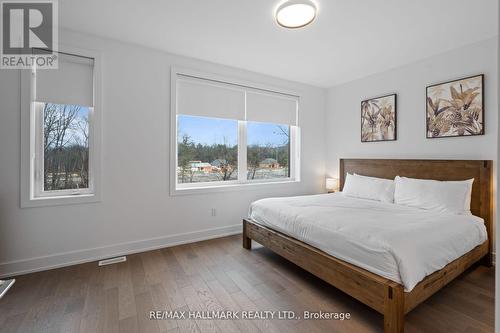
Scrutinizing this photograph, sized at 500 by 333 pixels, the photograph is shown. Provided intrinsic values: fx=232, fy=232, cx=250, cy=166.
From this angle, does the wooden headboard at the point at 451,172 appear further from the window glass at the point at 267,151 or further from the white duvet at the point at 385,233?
the window glass at the point at 267,151

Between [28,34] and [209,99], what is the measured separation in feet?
6.50

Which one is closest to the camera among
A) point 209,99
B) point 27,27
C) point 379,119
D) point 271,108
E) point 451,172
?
point 27,27

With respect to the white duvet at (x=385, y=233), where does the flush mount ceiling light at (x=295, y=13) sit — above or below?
above

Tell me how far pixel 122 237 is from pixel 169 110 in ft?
5.53

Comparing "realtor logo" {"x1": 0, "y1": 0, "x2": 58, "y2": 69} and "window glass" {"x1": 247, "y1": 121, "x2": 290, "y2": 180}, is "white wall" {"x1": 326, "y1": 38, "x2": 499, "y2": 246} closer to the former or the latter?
"window glass" {"x1": 247, "y1": 121, "x2": 290, "y2": 180}

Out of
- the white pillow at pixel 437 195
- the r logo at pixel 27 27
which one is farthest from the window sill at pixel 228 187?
the r logo at pixel 27 27

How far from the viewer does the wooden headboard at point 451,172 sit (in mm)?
2506

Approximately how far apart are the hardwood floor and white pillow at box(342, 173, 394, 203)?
1120 mm

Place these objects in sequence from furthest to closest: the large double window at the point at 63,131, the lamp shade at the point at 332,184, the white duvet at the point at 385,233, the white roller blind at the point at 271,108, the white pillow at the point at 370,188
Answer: the lamp shade at the point at 332,184 < the white roller blind at the point at 271,108 < the white pillow at the point at 370,188 < the large double window at the point at 63,131 < the white duvet at the point at 385,233

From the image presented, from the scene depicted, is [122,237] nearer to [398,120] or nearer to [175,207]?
[175,207]

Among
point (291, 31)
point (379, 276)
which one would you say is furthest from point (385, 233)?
point (291, 31)

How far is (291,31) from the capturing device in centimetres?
249

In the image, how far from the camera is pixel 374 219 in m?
2.12

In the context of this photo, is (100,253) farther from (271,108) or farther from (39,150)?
(271,108)
